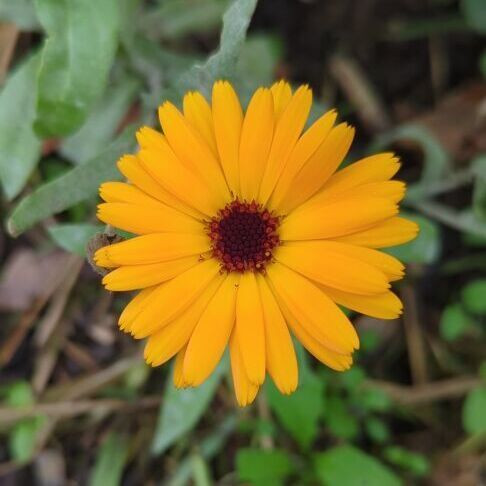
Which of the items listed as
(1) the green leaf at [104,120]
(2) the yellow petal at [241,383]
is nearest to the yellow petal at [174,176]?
(2) the yellow petal at [241,383]

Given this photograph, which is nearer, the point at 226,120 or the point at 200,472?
the point at 226,120

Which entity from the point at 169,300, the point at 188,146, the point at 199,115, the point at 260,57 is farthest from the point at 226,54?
the point at 260,57

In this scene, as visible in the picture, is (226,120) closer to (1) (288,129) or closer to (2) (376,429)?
(1) (288,129)

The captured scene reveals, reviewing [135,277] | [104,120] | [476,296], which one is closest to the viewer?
[135,277]

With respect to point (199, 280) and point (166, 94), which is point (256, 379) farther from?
point (166, 94)

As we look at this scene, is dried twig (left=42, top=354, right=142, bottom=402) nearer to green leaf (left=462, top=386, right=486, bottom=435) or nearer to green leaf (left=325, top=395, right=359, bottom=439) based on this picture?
green leaf (left=325, top=395, right=359, bottom=439)

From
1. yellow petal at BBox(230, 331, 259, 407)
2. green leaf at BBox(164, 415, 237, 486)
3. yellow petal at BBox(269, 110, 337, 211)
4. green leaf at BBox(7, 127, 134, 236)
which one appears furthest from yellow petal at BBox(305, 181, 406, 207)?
green leaf at BBox(164, 415, 237, 486)

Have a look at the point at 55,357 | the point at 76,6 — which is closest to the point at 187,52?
the point at 76,6

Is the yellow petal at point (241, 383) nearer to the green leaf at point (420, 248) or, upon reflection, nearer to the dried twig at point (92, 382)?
the green leaf at point (420, 248)
